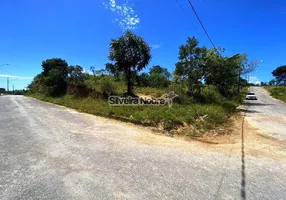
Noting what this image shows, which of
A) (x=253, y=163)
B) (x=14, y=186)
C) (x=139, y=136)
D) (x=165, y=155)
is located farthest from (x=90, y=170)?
(x=253, y=163)

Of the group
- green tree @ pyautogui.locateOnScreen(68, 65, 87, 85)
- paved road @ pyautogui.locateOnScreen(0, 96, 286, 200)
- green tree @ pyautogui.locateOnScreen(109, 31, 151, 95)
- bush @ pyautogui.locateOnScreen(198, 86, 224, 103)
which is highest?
→ green tree @ pyautogui.locateOnScreen(109, 31, 151, 95)

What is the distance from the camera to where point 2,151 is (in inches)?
207

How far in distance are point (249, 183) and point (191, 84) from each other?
14.8 metres

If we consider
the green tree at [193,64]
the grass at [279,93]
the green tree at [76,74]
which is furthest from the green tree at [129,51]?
the grass at [279,93]

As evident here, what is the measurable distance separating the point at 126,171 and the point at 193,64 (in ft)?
49.6

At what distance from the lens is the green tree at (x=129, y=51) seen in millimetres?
16734

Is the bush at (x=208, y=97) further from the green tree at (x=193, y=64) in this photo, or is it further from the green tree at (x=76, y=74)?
the green tree at (x=76, y=74)

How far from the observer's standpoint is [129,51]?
55.3 feet

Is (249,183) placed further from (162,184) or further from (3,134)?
(3,134)

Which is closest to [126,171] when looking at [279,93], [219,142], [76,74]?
[219,142]

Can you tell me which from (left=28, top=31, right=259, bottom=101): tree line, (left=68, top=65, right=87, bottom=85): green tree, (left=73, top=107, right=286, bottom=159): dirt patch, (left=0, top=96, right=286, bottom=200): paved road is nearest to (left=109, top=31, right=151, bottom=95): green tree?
(left=28, top=31, right=259, bottom=101): tree line

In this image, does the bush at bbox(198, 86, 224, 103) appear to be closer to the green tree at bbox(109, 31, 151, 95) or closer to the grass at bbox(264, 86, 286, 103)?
the green tree at bbox(109, 31, 151, 95)

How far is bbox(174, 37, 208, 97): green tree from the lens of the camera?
1798 centimetres

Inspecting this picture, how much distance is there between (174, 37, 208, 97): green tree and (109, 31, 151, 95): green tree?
3.15 meters
